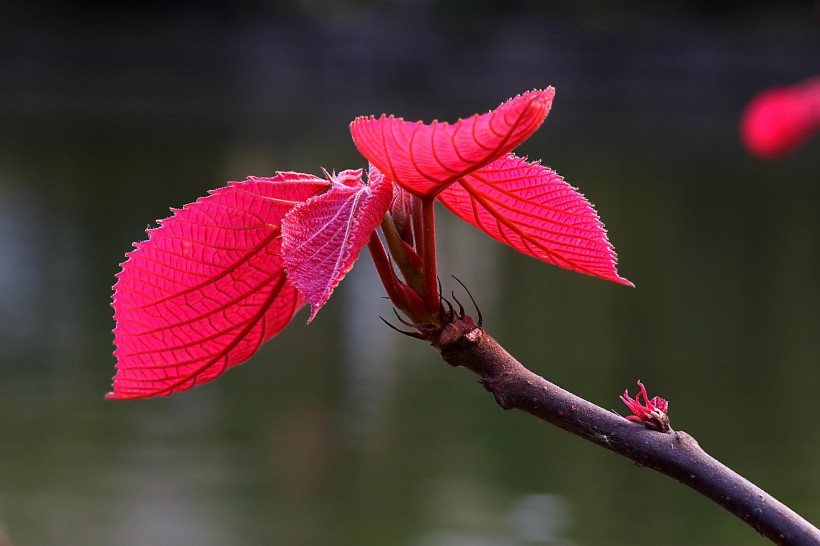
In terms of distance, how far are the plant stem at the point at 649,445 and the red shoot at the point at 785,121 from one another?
0.70 feet

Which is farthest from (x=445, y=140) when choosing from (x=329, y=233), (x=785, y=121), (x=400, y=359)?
(x=400, y=359)

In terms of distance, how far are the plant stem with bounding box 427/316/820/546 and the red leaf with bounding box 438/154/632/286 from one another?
0.05 meters

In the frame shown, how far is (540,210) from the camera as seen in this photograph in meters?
0.35

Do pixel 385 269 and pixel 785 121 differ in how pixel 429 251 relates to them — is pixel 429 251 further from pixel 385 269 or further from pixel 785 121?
pixel 785 121

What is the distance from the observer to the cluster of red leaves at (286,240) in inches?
11.6

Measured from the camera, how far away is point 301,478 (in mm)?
3926

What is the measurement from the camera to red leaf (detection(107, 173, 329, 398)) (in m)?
0.33

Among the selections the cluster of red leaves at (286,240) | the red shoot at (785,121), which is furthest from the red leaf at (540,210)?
the red shoot at (785,121)

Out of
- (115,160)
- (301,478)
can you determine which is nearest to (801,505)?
(301,478)

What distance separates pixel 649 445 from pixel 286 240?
0.40 ft

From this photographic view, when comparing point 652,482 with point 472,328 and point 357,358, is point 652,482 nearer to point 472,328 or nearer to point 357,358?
point 357,358

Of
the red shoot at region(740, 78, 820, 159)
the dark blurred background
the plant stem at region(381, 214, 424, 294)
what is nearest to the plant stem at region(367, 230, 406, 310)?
the plant stem at region(381, 214, 424, 294)

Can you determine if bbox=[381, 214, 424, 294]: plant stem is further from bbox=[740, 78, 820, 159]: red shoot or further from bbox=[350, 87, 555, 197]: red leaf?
bbox=[740, 78, 820, 159]: red shoot

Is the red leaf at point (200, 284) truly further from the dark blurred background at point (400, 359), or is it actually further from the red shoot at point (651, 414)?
the dark blurred background at point (400, 359)
